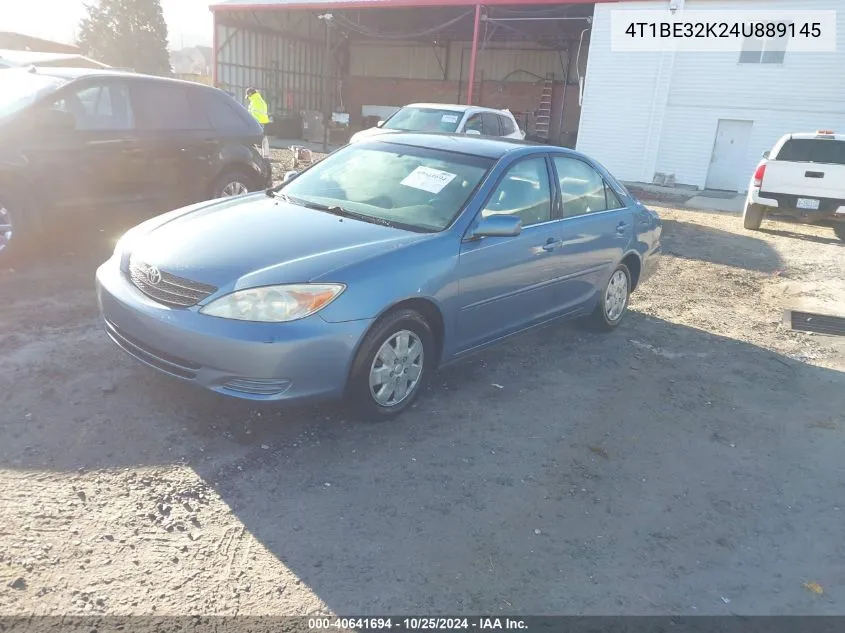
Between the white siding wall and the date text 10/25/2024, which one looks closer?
the date text 10/25/2024

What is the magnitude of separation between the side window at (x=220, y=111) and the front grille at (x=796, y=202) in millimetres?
8885

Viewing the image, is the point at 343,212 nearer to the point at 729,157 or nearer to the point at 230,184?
the point at 230,184

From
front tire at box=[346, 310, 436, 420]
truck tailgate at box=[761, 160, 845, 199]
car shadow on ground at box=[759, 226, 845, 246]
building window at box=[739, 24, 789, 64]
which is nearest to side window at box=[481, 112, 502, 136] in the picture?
truck tailgate at box=[761, 160, 845, 199]

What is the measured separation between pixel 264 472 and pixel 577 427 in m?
1.95

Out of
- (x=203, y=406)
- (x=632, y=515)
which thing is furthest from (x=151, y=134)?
(x=632, y=515)

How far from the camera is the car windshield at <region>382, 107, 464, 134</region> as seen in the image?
12.2m

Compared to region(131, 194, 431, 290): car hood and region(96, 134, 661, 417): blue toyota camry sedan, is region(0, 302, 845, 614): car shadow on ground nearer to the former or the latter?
region(96, 134, 661, 417): blue toyota camry sedan

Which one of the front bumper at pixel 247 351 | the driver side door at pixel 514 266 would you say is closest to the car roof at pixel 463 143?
the driver side door at pixel 514 266

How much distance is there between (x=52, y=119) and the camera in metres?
5.97

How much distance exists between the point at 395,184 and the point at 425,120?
8.45 m

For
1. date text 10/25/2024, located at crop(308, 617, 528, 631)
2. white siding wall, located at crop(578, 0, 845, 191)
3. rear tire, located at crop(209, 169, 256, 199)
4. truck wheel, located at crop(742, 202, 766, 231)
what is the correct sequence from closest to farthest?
1. date text 10/25/2024, located at crop(308, 617, 528, 631)
2. rear tire, located at crop(209, 169, 256, 199)
3. truck wheel, located at crop(742, 202, 766, 231)
4. white siding wall, located at crop(578, 0, 845, 191)

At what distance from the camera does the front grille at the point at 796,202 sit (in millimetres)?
10844

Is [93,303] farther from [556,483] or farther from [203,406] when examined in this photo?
[556,483]

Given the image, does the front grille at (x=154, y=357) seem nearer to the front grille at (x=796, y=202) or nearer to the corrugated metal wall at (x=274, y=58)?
the front grille at (x=796, y=202)
